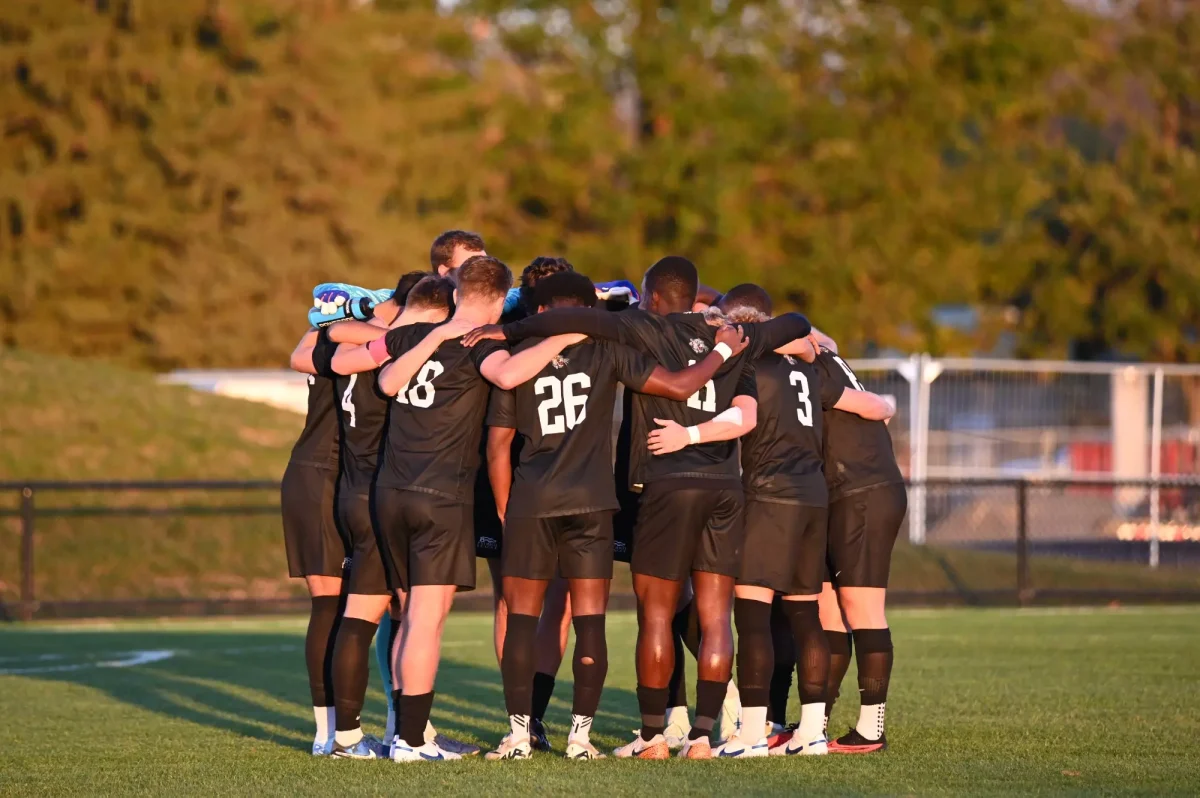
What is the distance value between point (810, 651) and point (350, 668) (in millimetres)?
2026

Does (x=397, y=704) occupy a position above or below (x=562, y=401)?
below

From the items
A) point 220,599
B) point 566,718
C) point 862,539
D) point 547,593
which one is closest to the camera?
point 862,539

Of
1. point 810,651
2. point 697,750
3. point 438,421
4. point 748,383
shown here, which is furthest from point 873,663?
point 438,421

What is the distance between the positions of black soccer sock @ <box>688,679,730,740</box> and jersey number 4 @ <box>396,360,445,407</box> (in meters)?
1.68

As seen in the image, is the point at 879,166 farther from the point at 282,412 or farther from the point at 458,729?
the point at 458,729

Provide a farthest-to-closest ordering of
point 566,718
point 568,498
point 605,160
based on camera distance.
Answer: point 605,160 < point 566,718 < point 568,498

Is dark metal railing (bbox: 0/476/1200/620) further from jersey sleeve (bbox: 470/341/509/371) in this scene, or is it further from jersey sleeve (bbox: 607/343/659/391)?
jersey sleeve (bbox: 607/343/659/391)

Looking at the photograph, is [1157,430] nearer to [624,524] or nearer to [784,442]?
[784,442]

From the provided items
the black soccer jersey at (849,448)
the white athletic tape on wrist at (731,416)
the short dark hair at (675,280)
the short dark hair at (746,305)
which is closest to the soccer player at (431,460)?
the short dark hair at (675,280)

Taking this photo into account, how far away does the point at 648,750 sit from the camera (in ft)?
23.3

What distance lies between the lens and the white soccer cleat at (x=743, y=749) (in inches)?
281

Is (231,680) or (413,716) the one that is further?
(231,680)

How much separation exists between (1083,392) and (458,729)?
584 inches

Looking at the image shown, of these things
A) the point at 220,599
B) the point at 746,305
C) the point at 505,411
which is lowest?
the point at 220,599
